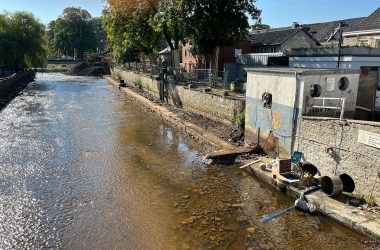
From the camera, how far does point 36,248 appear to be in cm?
916

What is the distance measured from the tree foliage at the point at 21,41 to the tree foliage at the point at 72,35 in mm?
42869

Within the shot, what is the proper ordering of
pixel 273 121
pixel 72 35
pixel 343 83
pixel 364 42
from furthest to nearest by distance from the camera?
pixel 72 35 < pixel 364 42 < pixel 273 121 < pixel 343 83

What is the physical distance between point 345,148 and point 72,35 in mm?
96366

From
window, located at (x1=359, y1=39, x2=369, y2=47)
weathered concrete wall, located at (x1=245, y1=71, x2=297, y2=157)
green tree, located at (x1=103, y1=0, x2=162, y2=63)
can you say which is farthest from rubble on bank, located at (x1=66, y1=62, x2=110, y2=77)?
weathered concrete wall, located at (x1=245, y1=71, x2=297, y2=157)

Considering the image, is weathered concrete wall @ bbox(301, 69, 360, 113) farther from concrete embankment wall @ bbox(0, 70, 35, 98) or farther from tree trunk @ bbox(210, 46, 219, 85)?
concrete embankment wall @ bbox(0, 70, 35, 98)

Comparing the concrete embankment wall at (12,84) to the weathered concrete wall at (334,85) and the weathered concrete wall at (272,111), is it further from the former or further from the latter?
the weathered concrete wall at (334,85)

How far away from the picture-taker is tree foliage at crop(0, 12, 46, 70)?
154 ft

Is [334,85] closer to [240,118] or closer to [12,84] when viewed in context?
[240,118]

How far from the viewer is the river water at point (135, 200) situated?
947cm

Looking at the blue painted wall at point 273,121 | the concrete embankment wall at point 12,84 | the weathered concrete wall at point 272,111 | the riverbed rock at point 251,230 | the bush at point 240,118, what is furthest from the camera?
the concrete embankment wall at point 12,84

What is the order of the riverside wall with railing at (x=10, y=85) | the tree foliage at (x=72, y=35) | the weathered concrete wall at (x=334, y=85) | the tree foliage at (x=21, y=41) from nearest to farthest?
the weathered concrete wall at (x=334, y=85) → the riverside wall with railing at (x=10, y=85) → the tree foliage at (x=21, y=41) → the tree foliage at (x=72, y=35)

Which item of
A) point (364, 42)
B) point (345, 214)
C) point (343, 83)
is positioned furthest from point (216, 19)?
point (345, 214)

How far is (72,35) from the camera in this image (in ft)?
313

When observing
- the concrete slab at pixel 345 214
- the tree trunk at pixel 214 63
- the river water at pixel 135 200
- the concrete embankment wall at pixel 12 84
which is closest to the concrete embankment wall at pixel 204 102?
the tree trunk at pixel 214 63
